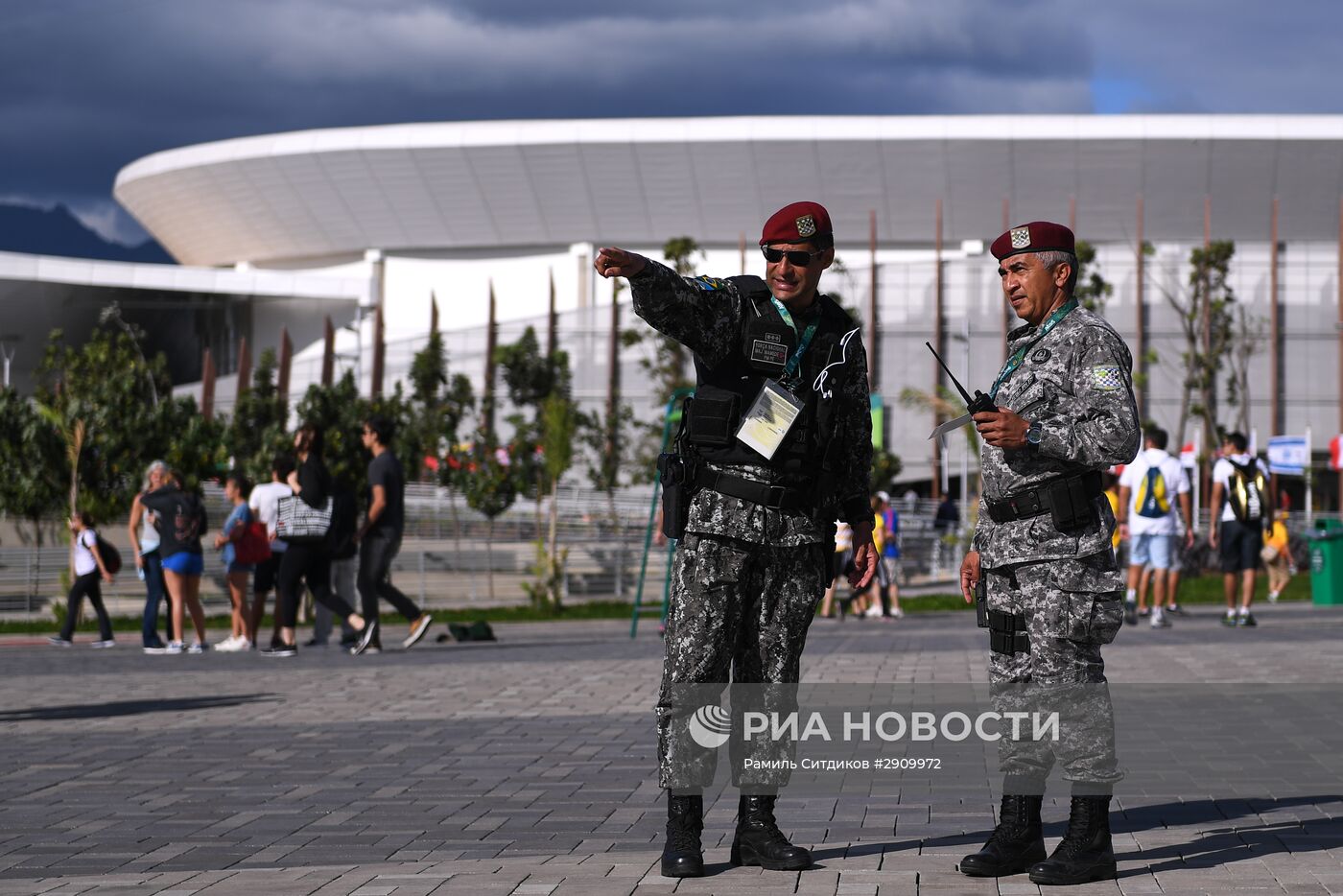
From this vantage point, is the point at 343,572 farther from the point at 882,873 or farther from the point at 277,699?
the point at 882,873

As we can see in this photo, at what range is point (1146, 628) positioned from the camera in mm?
15805

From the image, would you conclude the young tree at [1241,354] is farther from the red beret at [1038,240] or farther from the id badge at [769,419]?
the id badge at [769,419]

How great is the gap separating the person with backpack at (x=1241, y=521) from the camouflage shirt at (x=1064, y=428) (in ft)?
37.2

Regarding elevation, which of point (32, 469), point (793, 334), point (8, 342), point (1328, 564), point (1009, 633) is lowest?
point (1328, 564)

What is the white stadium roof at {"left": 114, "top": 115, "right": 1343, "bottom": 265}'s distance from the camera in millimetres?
64062

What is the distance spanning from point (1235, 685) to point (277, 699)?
5.27 m

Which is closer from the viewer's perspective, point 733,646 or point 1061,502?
point 1061,502

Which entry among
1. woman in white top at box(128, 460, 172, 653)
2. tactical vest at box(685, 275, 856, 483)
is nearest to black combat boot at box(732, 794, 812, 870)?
tactical vest at box(685, 275, 856, 483)

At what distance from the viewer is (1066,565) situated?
4727 mm

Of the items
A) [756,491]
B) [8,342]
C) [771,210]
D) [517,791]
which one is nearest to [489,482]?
[517,791]

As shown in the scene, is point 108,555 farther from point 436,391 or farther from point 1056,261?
point 436,391

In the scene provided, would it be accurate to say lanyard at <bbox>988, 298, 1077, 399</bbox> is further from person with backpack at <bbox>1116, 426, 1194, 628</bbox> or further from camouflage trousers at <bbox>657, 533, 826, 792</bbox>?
person with backpack at <bbox>1116, 426, 1194, 628</bbox>

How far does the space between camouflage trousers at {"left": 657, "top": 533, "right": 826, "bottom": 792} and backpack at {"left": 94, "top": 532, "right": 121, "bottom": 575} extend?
11.9 m

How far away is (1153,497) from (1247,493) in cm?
93
